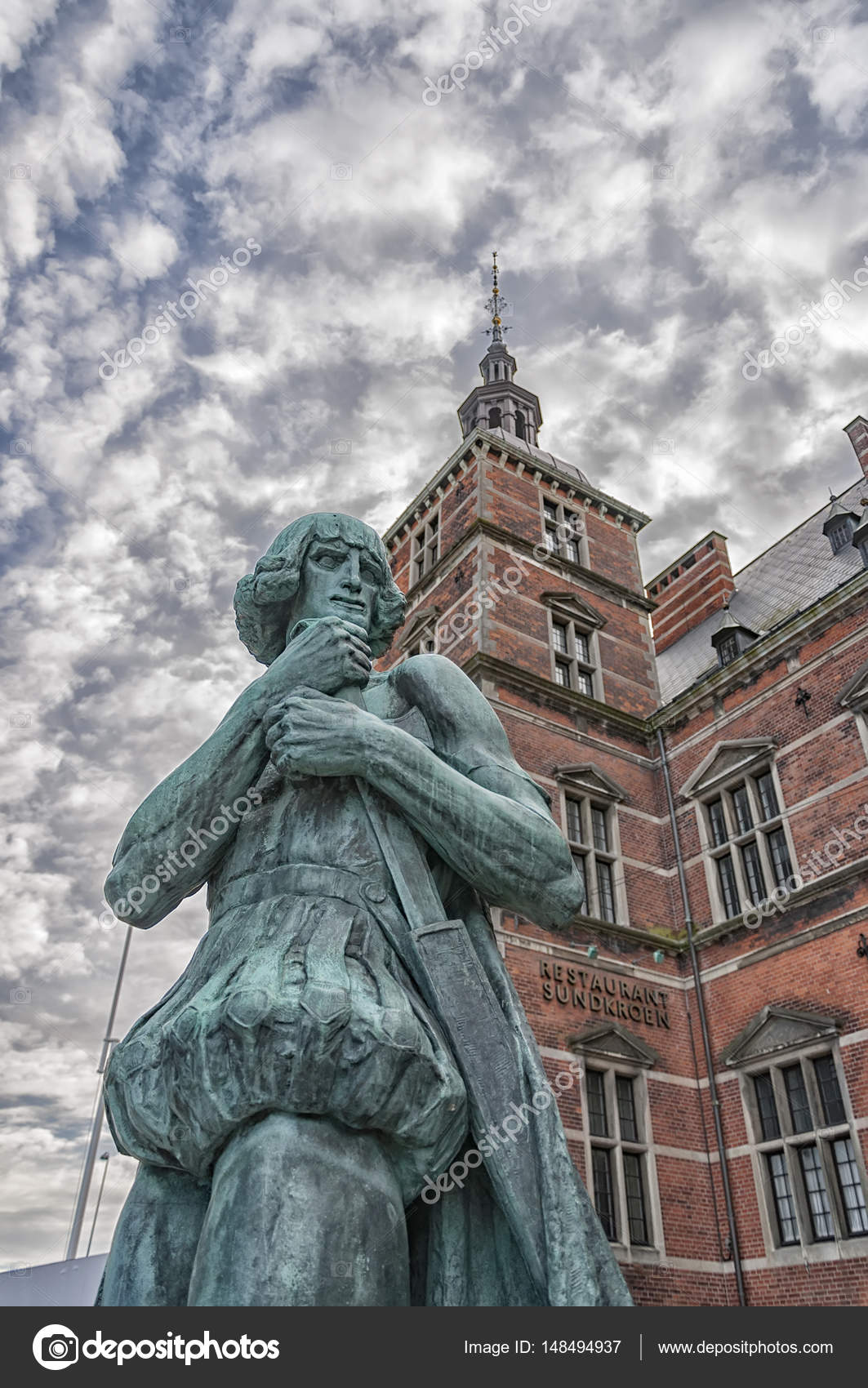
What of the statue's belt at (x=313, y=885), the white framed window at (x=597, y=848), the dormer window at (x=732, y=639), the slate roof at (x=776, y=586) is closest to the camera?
the statue's belt at (x=313, y=885)

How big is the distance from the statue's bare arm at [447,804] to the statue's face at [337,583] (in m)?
0.38

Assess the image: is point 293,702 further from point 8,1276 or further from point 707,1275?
point 707,1275

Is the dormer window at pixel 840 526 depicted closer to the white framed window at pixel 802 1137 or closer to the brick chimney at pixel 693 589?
the brick chimney at pixel 693 589

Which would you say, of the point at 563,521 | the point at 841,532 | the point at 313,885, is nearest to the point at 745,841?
the point at 841,532

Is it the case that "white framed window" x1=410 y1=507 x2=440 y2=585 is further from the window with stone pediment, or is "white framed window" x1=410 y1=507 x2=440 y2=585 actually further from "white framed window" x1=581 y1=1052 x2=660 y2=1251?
"white framed window" x1=581 y1=1052 x2=660 y2=1251

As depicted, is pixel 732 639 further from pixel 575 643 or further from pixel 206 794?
pixel 206 794

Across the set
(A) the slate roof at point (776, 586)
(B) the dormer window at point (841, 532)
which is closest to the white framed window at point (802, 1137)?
(A) the slate roof at point (776, 586)

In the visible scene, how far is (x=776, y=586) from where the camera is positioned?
78.7 feet

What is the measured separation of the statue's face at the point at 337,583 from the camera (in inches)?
92.4

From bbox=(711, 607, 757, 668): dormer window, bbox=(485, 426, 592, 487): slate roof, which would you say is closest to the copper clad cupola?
bbox=(485, 426, 592, 487): slate roof

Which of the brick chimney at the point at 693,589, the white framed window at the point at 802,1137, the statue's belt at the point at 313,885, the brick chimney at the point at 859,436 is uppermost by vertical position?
the brick chimney at the point at 693,589

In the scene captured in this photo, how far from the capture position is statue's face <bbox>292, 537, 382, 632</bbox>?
2348 mm

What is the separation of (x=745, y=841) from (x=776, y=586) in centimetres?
1002

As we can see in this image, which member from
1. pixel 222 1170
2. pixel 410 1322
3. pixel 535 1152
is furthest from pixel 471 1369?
pixel 222 1170
